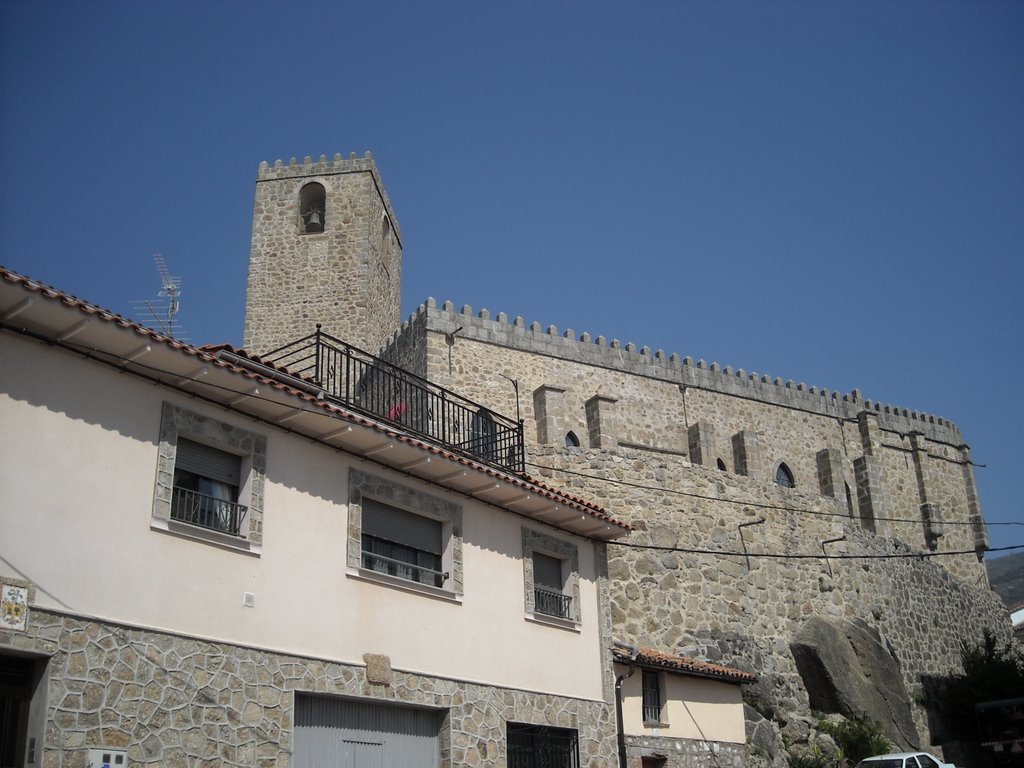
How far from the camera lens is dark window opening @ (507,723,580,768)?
50.9 ft

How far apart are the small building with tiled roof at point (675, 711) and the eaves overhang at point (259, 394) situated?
101 inches

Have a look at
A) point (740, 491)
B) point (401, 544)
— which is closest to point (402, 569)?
point (401, 544)

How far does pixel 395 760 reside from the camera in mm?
13859

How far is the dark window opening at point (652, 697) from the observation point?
18.2m

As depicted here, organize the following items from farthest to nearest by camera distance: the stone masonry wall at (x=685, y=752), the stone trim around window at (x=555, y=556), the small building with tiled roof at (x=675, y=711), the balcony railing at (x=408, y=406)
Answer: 1. the small building with tiled roof at (x=675, y=711)
2. the stone masonry wall at (x=685, y=752)
3. the stone trim around window at (x=555, y=556)
4. the balcony railing at (x=408, y=406)

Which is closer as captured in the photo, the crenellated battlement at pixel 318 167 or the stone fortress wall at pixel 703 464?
the stone fortress wall at pixel 703 464

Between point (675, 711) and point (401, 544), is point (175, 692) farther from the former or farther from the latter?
point (675, 711)

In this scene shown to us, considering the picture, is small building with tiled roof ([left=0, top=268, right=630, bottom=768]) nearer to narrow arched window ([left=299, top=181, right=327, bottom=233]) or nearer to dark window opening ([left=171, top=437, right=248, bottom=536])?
dark window opening ([left=171, top=437, right=248, bottom=536])

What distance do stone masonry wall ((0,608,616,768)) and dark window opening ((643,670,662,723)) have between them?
471 centimetres

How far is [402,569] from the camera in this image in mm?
14867

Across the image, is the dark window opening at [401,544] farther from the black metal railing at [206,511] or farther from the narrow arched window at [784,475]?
the narrow arched window at [784,475]

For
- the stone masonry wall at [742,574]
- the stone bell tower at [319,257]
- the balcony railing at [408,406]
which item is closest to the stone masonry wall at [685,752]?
the stone masonry wall at [742,574]

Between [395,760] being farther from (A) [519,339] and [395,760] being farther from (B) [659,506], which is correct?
(A) [519,339]

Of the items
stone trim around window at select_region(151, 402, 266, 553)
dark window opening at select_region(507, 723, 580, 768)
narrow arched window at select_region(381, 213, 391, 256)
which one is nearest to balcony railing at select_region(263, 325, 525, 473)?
stone trim around window at select_region(151, 402, 266, 553)
